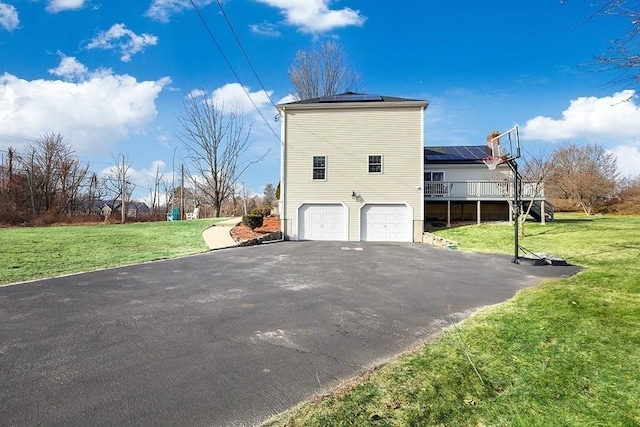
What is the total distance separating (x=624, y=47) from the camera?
4.11 m

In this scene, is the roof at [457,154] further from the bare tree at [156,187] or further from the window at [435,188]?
the bare tree at [156,187]

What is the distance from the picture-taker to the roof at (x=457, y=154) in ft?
69.3

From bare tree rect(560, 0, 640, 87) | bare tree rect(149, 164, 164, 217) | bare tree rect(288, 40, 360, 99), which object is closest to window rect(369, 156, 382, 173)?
bare tree rect(560, 0, 640, 87)

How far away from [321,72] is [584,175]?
80.6 feet

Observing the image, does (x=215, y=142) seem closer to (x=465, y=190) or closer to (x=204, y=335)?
(x=465, y=190)

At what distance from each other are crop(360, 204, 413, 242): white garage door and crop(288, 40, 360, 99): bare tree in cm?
1574

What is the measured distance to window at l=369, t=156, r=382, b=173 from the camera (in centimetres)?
1752

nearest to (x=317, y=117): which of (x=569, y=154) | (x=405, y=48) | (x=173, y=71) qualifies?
(x=405, y=48)

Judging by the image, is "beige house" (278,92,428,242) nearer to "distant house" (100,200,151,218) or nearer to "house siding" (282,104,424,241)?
"house siding" (282,104,424,241)

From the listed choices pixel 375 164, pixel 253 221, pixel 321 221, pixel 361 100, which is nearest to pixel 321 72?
pixel 361 100

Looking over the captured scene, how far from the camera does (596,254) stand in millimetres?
10180

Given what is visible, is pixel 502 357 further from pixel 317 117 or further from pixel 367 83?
pixel 367 83

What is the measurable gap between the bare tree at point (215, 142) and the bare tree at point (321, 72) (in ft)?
19.8

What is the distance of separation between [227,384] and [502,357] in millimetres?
2636
